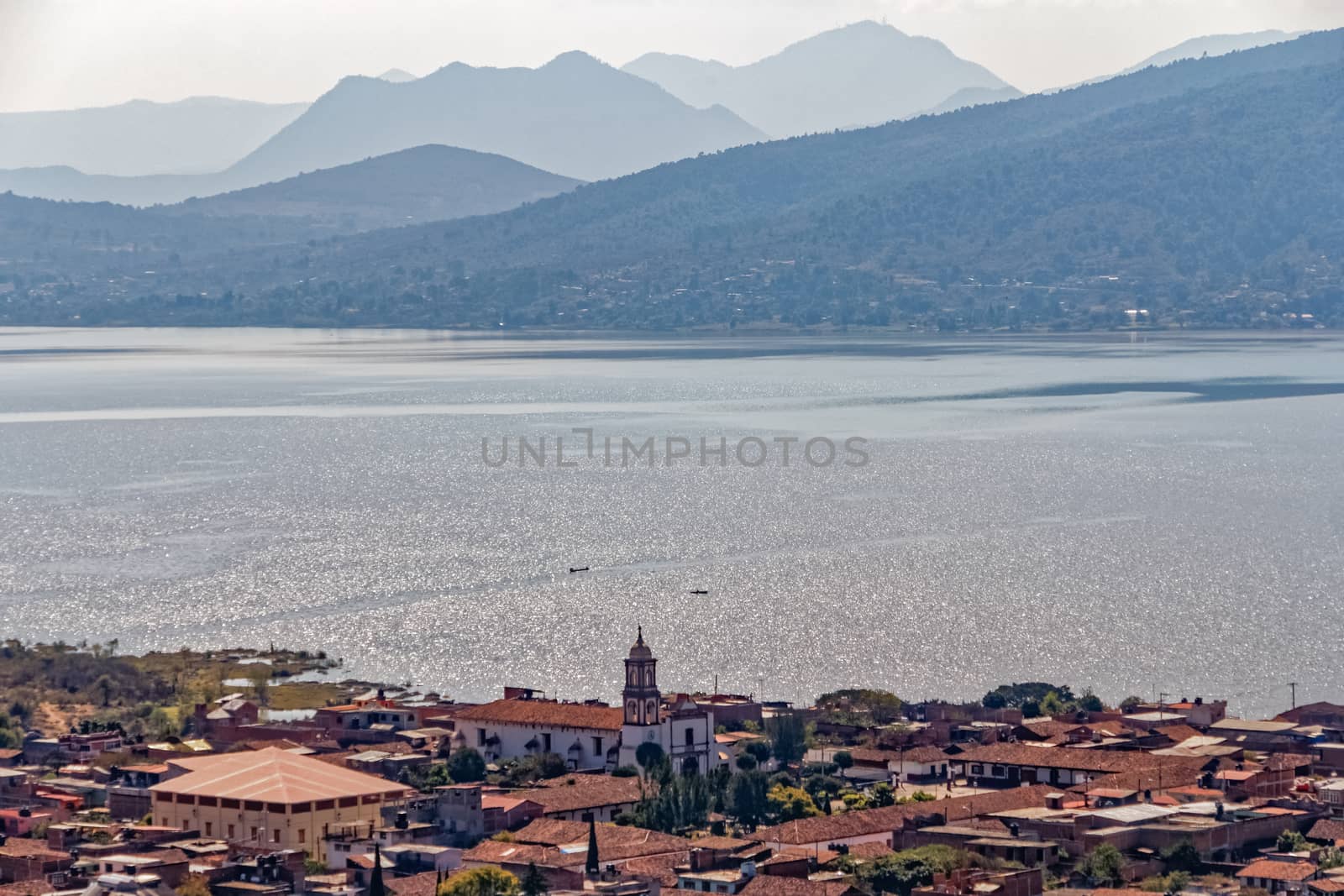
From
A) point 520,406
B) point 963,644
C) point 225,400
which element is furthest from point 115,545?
point 225,400

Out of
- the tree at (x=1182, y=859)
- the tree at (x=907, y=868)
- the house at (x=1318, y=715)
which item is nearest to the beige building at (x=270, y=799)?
the tree at (x=907, y=868)

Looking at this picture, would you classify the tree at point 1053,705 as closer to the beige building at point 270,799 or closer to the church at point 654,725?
the church at point 654,725

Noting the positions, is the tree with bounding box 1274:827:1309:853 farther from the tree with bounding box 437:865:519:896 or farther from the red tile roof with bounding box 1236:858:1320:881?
the tree with bounding box 437:865:519:896

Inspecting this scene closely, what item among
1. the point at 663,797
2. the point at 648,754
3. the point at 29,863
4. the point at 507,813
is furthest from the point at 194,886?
the point at 648,754

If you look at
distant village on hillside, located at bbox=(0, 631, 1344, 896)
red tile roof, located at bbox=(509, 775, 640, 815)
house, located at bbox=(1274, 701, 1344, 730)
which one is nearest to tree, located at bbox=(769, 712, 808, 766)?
distant village on hillside, located at bbox=(0, 631, 1344, 896)

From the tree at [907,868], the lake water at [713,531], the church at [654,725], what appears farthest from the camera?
the lake water at [713,531]
